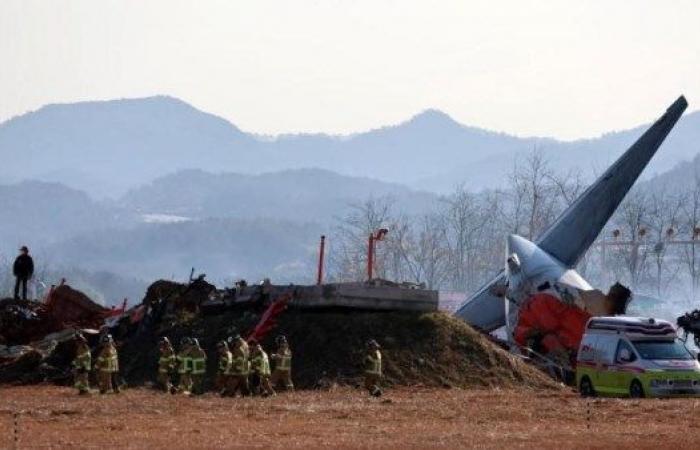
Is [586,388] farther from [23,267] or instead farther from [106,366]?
[23,267]

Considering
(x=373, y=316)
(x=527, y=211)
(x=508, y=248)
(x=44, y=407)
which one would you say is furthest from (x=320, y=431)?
(x=527, y=211)

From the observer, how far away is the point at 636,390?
130 ft

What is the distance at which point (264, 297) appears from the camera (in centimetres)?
4972

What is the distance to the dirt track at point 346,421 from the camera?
2825 centimetres

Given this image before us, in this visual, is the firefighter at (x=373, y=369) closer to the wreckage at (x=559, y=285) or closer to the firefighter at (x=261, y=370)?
the firefighter at (x=261, y=370)

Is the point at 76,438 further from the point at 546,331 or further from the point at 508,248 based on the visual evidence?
the point at 508,248

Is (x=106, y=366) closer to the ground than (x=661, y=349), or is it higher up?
closer to the ground

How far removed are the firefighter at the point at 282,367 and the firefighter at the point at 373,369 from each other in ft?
7.42

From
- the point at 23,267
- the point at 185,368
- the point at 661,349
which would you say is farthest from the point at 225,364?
the point at 23,267

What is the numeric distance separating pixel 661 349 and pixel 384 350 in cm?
934

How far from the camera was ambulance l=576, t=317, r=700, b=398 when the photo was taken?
129 feet

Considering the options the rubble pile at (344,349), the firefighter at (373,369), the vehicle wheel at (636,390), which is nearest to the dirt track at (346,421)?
the firefighter at (373,369)

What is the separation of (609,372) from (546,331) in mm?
12191

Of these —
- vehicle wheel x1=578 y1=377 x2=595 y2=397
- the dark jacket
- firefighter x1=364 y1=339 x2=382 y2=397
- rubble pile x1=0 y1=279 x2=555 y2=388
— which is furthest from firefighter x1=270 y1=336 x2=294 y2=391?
the dark jacket
